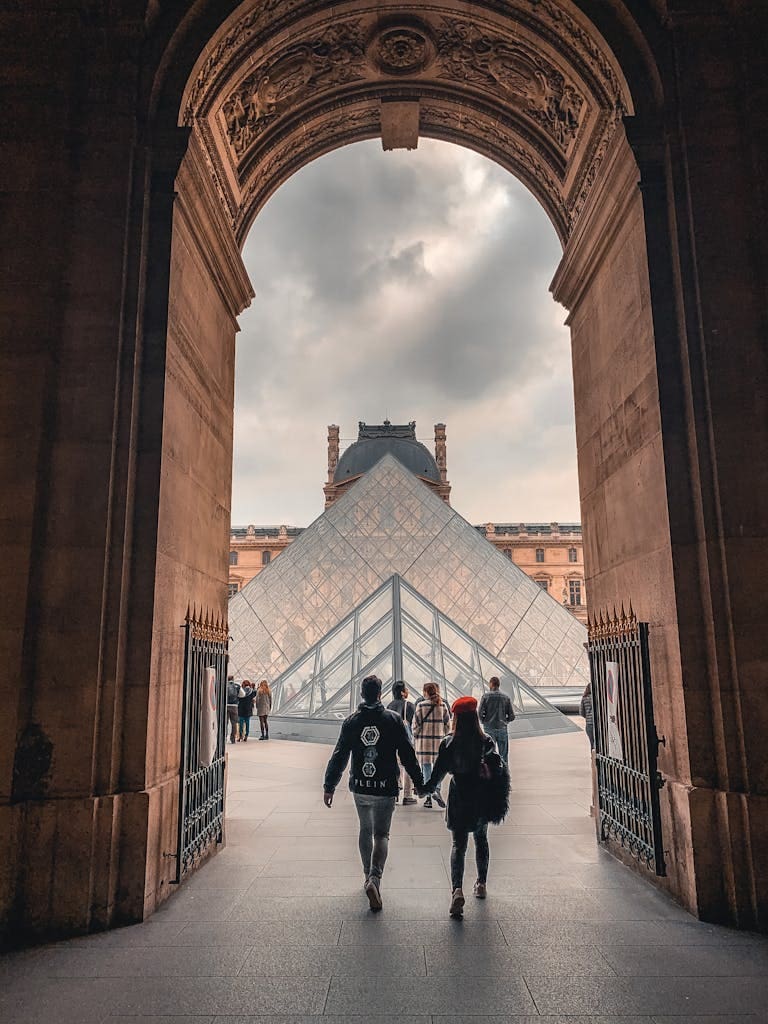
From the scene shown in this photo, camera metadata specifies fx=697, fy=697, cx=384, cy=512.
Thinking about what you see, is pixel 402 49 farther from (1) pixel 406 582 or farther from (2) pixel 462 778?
(1) pixel 406 582

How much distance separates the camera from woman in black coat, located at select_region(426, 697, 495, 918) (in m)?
4.34

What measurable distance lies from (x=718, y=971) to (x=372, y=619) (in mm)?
12973

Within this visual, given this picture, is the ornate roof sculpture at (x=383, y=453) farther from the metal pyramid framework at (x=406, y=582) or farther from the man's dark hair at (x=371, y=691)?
the man's dark hair at (x=371, y=691)

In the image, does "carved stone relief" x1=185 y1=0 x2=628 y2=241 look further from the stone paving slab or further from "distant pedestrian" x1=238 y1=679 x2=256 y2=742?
"distant pedestrian" x1=238 y1=679 x2=256 y2=742

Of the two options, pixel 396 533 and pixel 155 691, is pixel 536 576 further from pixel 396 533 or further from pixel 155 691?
pixel 155 691

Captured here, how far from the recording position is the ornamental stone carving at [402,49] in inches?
267

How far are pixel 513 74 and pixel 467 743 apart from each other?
21.1 ft

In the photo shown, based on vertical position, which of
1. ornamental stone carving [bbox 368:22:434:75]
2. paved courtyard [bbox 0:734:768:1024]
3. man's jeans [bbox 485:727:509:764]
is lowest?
paved courtyard [bbox 0:734:768:1024]

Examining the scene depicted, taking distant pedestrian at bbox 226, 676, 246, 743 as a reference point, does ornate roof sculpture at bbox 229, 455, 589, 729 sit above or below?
above

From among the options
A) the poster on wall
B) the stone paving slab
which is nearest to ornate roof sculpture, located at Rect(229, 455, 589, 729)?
the poster on wall

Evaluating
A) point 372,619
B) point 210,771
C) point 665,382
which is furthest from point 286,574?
point 665,382

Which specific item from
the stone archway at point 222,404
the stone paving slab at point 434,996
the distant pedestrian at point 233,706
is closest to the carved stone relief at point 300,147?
the stone archway at point 222,404

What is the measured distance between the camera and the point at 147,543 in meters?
4.79

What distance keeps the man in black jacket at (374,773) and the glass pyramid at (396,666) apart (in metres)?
9.10
